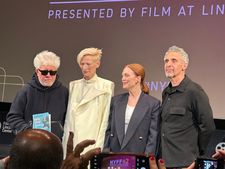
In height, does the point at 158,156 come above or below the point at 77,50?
below

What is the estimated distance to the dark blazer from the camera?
3406mm

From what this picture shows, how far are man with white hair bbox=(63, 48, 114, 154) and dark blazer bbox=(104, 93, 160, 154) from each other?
4.6 inches

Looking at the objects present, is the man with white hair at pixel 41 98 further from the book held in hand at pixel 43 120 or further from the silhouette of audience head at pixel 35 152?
the silhouette of audience head at pixel 35 152

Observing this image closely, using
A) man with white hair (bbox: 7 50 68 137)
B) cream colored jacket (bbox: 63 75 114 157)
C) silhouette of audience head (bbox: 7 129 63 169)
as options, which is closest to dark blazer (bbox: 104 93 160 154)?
A: cream colored jacket (bbox: 63 75 114 157)

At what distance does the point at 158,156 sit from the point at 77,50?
184 centimetres

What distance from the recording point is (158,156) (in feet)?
11.4

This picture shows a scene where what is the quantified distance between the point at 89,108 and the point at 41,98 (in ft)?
1.20

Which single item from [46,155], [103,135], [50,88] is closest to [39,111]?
[50,88]

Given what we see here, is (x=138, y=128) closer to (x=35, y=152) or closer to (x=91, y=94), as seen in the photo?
(x=91, y=94)

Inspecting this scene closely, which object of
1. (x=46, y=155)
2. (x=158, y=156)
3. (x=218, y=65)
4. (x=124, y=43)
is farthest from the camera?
(x=124, y=43)

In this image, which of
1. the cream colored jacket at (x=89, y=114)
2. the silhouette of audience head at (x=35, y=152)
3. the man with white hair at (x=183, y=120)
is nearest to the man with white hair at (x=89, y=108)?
the cream colored jacket at (x=89, y=114)

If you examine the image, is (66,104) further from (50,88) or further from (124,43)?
(124,43)

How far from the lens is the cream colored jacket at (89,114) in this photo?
356 cm

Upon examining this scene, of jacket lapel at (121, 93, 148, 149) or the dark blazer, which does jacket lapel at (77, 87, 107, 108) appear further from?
jacket lapel at (121, 93, 148, 149)
